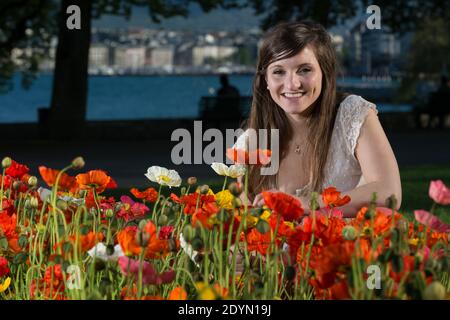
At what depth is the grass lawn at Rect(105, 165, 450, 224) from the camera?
980 centimetres

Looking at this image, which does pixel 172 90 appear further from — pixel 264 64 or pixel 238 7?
pixel 264 64

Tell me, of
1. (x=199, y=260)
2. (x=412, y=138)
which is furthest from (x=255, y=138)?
(x=412, y=138)

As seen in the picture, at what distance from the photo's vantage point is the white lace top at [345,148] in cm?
464

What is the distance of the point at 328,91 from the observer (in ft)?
15.3

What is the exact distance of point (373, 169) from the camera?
4.42m

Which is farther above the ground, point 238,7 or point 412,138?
point 238,7

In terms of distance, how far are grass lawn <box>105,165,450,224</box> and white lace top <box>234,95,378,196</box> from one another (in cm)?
411

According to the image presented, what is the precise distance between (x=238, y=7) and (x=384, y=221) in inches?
851

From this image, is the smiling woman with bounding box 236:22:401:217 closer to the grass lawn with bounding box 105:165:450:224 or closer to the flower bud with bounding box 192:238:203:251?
the flower bud with bounding box 192:238:203:251

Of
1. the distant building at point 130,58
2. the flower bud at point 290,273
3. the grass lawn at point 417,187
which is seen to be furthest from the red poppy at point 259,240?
the distant building at point 130,58

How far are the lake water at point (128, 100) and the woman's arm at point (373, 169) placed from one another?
60.4 meters

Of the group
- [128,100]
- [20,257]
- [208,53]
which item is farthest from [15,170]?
[208,53]

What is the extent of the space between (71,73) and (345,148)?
16.3 m

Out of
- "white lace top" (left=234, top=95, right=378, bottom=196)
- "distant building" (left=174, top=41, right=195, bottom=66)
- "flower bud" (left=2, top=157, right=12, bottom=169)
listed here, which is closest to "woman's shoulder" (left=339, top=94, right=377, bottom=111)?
"white lace top" (left=234, top=95, right=378, bottom=196)
